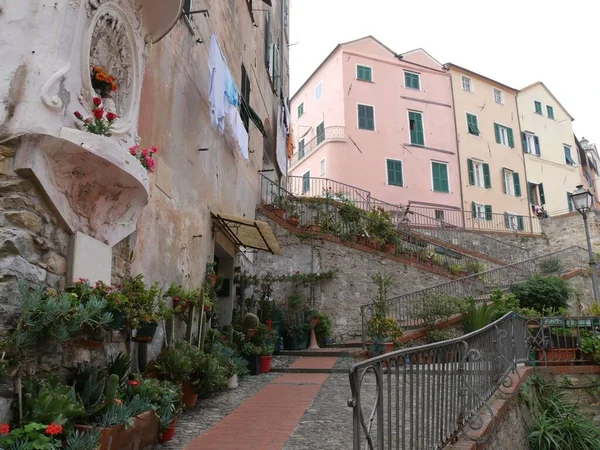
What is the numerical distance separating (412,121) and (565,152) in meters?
12.4

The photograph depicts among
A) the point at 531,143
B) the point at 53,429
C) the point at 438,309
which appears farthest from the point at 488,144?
the point at 53,429

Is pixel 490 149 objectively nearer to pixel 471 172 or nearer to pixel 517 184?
pixel 471 172

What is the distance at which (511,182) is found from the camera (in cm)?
2767

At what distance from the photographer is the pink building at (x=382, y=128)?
968 inches

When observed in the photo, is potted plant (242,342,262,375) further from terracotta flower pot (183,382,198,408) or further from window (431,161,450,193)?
window (431,161,450,193)

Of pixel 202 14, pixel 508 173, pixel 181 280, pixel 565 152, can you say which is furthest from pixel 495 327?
pixel 565 152

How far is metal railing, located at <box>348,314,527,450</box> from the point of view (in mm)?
3096

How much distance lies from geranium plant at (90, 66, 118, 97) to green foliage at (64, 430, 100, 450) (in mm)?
2925

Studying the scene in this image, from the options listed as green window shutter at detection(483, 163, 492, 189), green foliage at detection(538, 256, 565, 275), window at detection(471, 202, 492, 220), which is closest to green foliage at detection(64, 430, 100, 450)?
green foliage at detection(538, 256, 565, 275)

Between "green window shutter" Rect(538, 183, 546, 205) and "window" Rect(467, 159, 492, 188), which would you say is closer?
"window" Rect(467, 159, 492, 188)

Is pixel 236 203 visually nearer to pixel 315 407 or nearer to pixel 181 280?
pixel 181 280

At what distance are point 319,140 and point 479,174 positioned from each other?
9043mm

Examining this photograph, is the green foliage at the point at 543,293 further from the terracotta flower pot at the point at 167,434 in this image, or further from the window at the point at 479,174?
the window at the point at 479,174

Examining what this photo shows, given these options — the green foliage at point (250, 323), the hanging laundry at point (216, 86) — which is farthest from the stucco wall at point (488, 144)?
the hanging laundry at point (216, 86)
